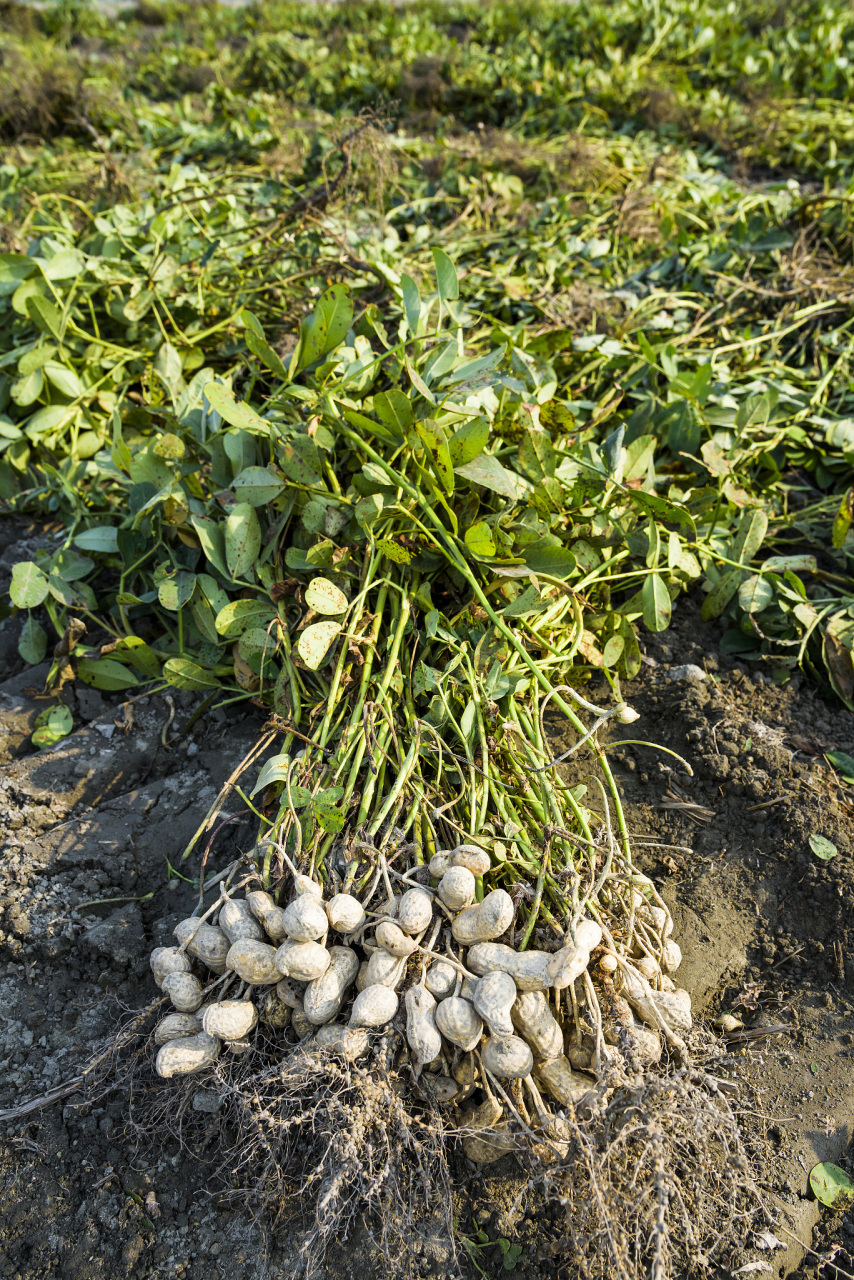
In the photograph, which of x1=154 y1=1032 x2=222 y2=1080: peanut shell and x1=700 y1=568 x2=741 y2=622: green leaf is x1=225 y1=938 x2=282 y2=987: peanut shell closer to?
x1=154 y1=1032 x2=222 y2=1080: peanut shell

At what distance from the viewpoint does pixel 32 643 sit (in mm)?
1896

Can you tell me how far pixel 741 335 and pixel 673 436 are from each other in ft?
2.47

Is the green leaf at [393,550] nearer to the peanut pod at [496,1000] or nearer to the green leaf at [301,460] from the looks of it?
the green leaf at [301,460]

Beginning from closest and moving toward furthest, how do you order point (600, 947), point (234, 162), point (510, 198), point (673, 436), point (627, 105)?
point (600, 947) < point (673, 436) < point (510, 198) < point (234, 162) < point (627, 105)

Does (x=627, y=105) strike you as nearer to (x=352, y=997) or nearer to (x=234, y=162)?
(x=234, y=162)

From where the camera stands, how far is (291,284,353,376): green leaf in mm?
1667

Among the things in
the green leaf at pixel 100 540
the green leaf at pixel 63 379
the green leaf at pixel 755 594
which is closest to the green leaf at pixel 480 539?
the green leaf at pixel 755 594

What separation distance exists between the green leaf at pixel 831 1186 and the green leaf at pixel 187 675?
1376mm

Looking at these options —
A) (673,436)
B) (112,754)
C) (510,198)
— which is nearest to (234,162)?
(510,198)

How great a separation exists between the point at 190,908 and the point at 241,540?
76 centimetres

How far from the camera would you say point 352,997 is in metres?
1.20

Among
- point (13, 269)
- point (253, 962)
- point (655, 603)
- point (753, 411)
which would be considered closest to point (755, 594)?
point (655, 603)

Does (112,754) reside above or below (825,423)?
below

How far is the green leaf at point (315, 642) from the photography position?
1371 mm
